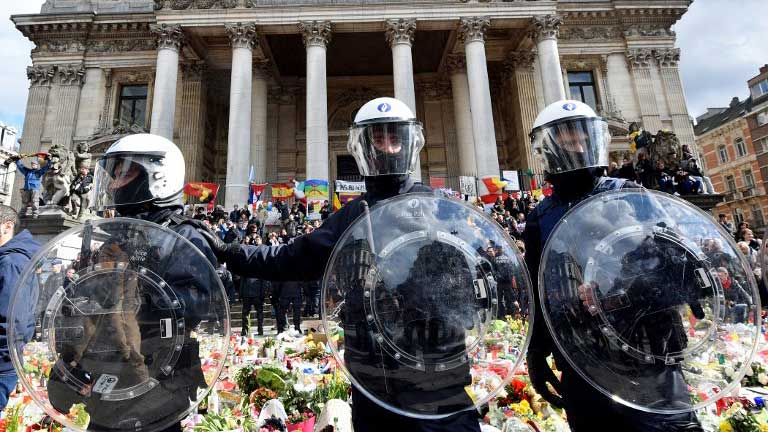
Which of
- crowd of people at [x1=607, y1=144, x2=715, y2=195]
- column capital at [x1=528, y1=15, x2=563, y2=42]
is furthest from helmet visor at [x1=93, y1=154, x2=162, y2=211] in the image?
column capital at [x1=528, y1=15, x2=563, y2=42]

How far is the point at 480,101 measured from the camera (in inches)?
776

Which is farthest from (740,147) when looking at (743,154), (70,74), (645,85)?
(70,74)

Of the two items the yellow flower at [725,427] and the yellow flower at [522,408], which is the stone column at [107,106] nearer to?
the yellow flower at [522,408]

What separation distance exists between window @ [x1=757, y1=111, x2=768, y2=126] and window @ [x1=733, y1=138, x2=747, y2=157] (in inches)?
116

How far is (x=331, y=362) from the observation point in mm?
4801

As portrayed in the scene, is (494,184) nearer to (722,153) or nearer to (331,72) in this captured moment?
(331,72)

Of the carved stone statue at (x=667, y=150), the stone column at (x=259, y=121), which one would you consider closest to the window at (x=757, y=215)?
the carved stone statue at (x=667, y=150)

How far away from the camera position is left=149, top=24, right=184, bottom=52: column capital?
20.2m

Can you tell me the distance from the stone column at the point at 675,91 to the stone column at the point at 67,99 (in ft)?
105

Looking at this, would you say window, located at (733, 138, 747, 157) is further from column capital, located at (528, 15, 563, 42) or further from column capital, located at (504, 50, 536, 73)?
column capital, located at (528, 15, 563, 42)

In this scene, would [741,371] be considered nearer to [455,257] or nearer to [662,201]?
[662,201]

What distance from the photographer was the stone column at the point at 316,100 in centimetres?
A: 1892

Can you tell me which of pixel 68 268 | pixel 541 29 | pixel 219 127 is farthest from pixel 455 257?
pixel 219 127

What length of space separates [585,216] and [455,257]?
0.68 meters
